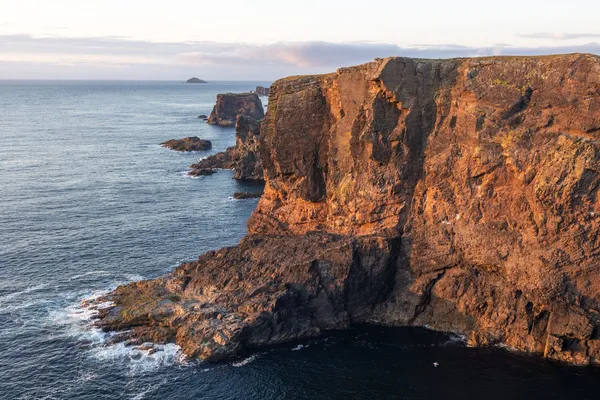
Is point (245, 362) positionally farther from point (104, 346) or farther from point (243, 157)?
point (243, 157)

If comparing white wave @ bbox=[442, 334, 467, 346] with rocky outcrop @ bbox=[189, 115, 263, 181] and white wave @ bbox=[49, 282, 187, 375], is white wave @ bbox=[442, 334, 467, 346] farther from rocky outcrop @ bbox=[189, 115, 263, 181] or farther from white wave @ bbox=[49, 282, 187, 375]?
rocky outcrop @ bbox=[189, 115, 263, 181]

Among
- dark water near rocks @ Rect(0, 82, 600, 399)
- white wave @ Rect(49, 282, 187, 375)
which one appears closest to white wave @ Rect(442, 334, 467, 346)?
dark water near rocks @ Rect(0, 82, 600, 399)

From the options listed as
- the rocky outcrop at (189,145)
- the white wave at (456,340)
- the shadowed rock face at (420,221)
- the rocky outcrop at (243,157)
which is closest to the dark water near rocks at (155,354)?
the white wave at (456,340)

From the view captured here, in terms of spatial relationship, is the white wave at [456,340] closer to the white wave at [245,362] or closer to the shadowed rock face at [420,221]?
the shadowed rock face at [420,221]

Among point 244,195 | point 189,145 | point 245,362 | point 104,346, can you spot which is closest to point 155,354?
point 104,346

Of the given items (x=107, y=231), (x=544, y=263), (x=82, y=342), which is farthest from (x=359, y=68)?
(x=107, y=231)

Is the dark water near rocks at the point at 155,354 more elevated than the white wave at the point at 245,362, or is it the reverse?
the dark water near rocks at the point at 155,354

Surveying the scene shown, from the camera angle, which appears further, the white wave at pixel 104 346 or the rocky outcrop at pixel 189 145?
the rocky outcrop at pixel 189 145
